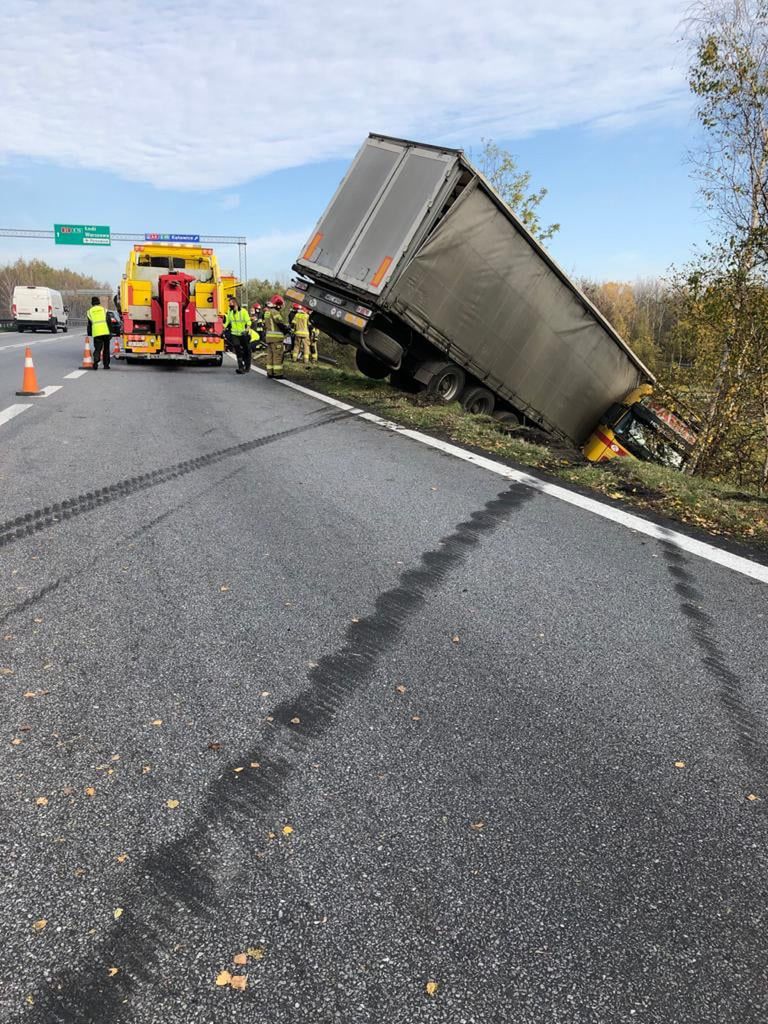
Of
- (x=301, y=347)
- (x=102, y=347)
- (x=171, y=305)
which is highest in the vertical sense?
(x=171, y=305)

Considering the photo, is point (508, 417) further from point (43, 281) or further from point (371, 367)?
point (43, 281)

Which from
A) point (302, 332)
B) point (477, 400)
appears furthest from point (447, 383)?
point (302, 332)

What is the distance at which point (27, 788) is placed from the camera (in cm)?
223

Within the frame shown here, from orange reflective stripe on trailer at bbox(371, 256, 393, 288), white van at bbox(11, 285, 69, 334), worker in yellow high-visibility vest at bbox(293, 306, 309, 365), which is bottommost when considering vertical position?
white van at bbox(11, 285, 69, 334)

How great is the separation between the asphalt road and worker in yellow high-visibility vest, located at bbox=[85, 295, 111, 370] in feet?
38.9

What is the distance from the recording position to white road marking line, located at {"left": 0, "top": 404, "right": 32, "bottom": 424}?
28.9 feet

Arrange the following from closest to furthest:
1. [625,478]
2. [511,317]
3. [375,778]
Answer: [375,778], [625,478], [511,317]

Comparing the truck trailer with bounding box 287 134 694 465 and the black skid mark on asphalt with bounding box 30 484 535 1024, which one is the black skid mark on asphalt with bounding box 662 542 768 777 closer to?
the black skid mark on asphalt with bounding box 30 484 535 1024

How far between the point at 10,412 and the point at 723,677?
9.18 meters

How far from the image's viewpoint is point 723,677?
3.07 m

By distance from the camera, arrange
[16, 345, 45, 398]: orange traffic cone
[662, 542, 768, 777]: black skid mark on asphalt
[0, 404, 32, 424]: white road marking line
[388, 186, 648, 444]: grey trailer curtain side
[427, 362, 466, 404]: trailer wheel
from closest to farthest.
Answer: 1. [662, 542, 768, 777]: black skid mark on asphalt
2. [0, 404, 32, 424]: white road marking line
3. [388, 186, 648, 444]: grey trailer curtain side
4. [16, 345, 45, 398]: orange traffic cone
5. [427, 362, 466, 404]: trailer wheel

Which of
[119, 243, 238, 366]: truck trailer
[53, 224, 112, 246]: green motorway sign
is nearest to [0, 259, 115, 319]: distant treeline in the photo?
[53, 224, 112, 246]: green motorway sign

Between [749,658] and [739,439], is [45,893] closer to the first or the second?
[749,658]

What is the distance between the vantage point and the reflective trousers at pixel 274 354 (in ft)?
47.1
